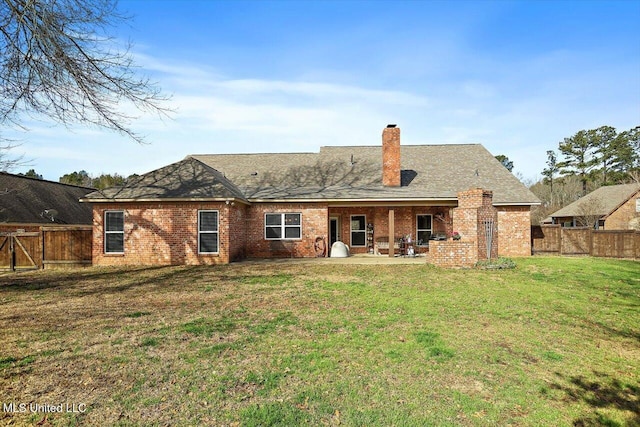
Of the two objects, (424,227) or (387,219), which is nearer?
(387,219)

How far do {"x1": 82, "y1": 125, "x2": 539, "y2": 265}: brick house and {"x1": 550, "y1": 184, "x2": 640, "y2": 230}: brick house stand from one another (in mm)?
17399

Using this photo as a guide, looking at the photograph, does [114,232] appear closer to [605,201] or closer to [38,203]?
[38,203]

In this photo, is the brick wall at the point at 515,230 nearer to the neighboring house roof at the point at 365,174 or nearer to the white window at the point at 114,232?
the neighboring house roof at the point at 365,174

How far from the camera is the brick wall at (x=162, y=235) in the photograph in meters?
14.1

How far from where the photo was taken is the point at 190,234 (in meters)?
14.1

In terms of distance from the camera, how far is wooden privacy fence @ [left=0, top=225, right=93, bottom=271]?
13.7 meters

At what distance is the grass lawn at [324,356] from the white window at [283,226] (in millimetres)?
7643

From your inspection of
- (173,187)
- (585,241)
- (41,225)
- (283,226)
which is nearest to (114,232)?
(173,187)

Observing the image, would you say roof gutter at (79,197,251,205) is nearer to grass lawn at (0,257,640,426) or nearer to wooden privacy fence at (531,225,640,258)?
grass lawn at (0,257,640,426)

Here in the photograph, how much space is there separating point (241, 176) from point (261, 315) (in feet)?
47.1

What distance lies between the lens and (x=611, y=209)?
30.3 metres

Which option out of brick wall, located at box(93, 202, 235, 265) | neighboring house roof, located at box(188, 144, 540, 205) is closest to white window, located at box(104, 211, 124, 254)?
brick wall, located at box(93, 202, 235, 265)

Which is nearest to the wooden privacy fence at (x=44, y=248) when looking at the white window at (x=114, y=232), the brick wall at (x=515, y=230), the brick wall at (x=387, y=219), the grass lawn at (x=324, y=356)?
the white window at (x=114, y=232)

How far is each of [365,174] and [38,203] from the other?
19.6 metres
